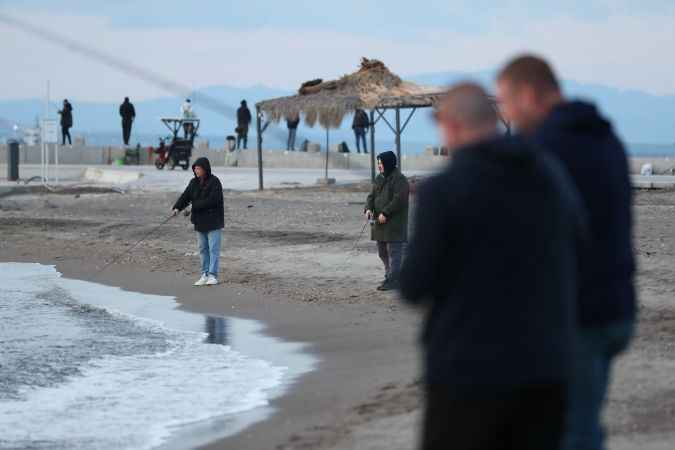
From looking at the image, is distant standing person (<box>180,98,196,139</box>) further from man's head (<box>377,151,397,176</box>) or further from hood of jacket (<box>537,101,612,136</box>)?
hood of jacket (<box>537,101,612,136</box>)

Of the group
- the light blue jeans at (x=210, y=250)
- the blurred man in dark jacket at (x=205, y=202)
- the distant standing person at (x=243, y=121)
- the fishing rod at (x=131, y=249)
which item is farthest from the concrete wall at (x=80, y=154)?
the blurred man in dark jacket at (x=205, y=202)

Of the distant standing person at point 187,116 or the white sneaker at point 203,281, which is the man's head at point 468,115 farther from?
the distant standing person at point 187,116

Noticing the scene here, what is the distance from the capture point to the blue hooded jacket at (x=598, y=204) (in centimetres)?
378

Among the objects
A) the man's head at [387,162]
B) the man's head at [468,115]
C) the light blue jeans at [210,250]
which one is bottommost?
the light blue jeans at [210,250]

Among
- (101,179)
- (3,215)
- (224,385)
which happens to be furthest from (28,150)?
(224,385)

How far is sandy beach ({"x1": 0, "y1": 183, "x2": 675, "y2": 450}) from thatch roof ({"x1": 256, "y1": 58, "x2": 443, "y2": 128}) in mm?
1549

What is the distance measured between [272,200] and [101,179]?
9.68 meters

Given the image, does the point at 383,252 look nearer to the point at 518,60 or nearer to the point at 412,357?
the point at 412,357

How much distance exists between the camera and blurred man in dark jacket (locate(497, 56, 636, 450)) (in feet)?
12.3

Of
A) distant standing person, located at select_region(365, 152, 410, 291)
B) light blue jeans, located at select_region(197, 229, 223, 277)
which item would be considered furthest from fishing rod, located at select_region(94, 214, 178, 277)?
distant standing person, located at select_region(365, 152, 410, 291)

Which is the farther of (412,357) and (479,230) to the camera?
(412,357)

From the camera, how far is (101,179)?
32.7 metres

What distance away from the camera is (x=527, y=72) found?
12.3 ft

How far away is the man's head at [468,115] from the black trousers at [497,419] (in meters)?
0.64
